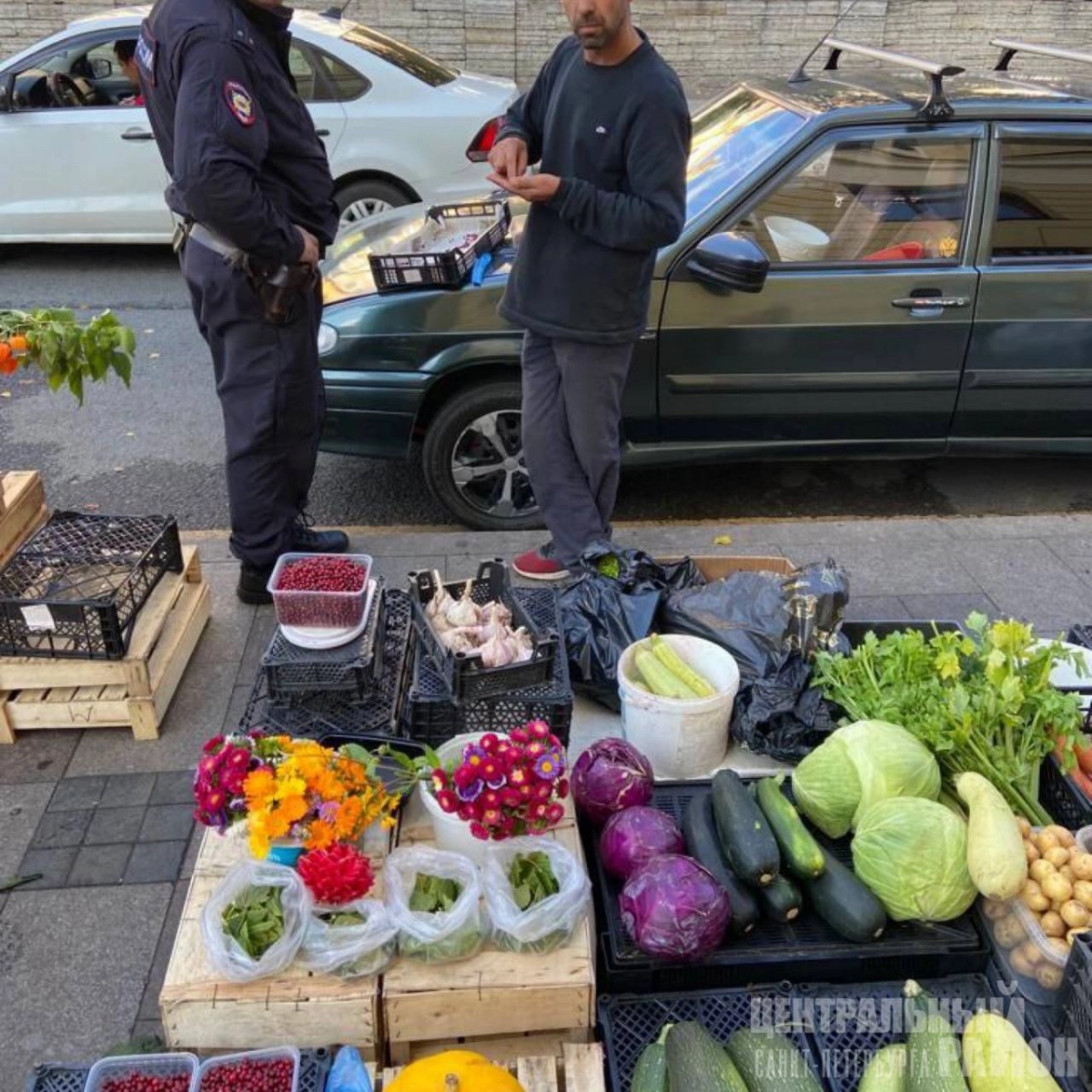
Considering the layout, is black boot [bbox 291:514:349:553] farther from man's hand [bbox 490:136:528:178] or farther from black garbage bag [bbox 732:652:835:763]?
black garbage bag [bbox 732:652:835:763]

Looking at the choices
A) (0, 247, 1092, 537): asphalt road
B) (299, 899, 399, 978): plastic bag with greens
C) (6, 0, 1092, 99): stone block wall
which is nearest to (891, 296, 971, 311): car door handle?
(0, 247, 1092, 537): asphalt road

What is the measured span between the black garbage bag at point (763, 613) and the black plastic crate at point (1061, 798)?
770 mm

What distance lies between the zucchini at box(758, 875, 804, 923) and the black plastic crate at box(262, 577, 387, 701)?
4.48 ft

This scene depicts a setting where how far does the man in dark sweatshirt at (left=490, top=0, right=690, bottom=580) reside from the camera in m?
3.54

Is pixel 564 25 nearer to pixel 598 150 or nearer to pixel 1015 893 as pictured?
pixel 598 150

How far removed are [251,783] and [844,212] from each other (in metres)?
3.61

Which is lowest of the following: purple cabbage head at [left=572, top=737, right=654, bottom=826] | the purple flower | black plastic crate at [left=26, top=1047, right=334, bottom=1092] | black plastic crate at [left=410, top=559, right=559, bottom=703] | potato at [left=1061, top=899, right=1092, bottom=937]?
black plastic crate at [left=26, top=1047, right=334, bottom=1092]

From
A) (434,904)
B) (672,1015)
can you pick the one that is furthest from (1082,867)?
→ (434,904)

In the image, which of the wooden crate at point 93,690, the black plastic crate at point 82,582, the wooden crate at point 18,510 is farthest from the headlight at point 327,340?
the wooden crate at point 93,690

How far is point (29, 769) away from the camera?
339 cm

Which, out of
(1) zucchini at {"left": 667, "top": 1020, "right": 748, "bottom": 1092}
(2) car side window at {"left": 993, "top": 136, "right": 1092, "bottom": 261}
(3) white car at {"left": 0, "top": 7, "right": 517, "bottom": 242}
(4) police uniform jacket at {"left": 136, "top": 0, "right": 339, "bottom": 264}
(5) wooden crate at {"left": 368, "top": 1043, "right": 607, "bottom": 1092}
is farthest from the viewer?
(3) white car at {"left": 0, "top": 7, "right": 517, "bottom": 242}

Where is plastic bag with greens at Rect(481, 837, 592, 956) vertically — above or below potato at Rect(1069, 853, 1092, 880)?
below

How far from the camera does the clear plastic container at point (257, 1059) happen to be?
219 centimetres

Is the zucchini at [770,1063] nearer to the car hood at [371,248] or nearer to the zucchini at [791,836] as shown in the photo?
the zucchini at [791,836]
